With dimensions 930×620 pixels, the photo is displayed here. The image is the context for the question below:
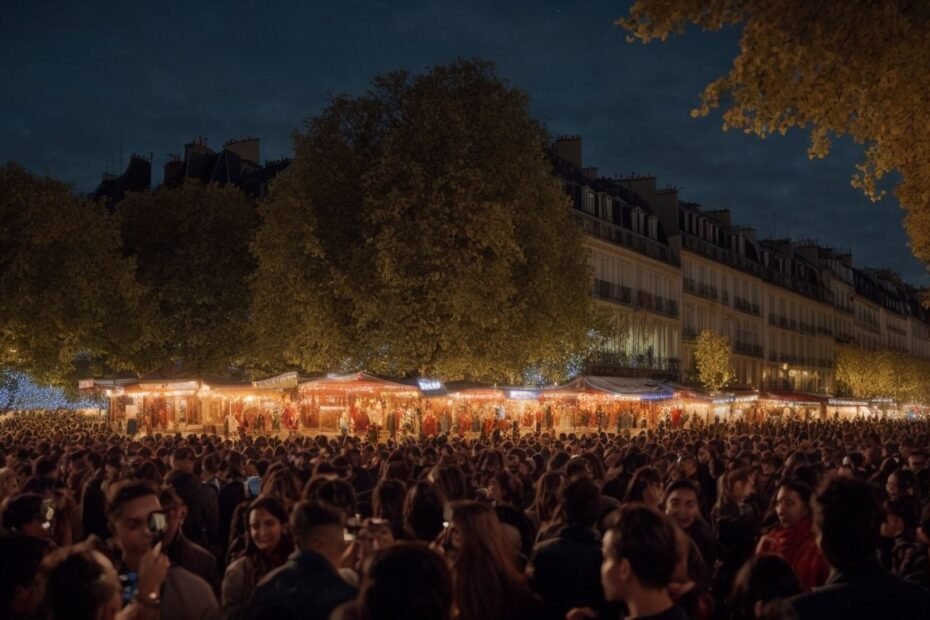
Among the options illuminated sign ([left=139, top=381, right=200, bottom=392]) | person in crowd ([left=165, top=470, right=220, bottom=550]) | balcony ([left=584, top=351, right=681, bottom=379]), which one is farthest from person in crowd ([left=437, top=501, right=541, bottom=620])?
balcony ([left=584, top=351, right=681, bottom=379])

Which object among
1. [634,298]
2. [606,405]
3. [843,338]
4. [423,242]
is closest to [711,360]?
[634,298]

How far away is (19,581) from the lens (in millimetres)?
4059

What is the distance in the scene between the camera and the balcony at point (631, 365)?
4819 cm

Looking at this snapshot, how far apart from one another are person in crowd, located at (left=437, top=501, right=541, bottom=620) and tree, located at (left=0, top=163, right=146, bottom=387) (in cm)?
3044

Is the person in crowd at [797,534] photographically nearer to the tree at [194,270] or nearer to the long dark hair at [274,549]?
the long dark hair at [274,549]

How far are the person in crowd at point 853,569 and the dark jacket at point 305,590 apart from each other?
195cm

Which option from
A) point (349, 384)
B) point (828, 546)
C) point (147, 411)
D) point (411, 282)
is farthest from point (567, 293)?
point (828, 546)

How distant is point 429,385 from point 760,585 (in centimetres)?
2264

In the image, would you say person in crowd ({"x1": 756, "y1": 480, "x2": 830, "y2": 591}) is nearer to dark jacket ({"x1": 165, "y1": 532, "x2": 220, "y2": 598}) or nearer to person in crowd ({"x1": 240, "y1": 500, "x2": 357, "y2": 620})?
person in crowd ({"x1": 240, "y1": 500, "x2": 357, "y2": 620})

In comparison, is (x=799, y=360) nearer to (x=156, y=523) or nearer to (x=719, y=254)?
(x=719, y=254)

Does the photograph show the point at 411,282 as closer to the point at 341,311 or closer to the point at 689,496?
the point at 341,311

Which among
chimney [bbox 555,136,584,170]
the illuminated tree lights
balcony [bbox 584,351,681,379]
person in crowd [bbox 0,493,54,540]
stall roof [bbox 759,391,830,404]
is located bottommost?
person in crowd [bbox 0,493,54,540]

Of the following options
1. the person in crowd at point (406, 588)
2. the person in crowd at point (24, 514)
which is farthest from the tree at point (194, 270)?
the person in crowd at point (406, 588)

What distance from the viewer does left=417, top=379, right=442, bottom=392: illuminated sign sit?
27000mm
